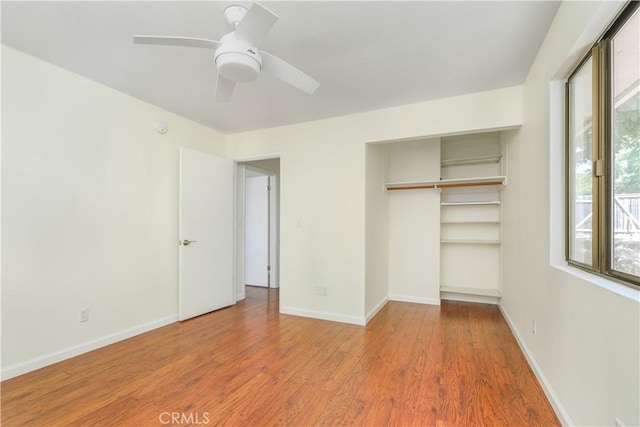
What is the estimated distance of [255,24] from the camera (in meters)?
1.50

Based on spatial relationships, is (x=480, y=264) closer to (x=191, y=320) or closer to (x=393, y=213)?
(x=393, y=213)

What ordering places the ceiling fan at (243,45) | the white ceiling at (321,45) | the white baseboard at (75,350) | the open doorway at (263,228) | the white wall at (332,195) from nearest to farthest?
the ceiling fan at (243,45) < the white ceiling at (321,45) < the white baseboard at (75,350) < the white wall at (332,195) < the open doorway at (263,228)

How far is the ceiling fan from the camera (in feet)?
4.87

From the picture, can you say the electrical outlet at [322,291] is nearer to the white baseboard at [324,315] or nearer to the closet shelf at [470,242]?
the white baseboard at [324,315]

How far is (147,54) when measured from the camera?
224 cm

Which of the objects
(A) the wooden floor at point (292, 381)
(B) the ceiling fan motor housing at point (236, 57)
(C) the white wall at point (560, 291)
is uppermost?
(B) the ceiling fan motor housing at point (236, 57)

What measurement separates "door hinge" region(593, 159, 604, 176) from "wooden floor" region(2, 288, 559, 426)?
144cm

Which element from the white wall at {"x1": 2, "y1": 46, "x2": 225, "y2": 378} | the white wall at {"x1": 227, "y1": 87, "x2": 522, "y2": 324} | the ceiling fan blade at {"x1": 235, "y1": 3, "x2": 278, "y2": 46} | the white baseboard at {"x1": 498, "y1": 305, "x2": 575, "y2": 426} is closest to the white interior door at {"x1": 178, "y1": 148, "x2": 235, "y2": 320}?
the white wall at {"x1": 2, "y1": 46, "x2": 225, "y2": 378}

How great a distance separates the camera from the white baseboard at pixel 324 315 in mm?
3375

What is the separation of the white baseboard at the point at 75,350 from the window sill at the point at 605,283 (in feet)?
12.2

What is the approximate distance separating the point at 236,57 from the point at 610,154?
1981mm

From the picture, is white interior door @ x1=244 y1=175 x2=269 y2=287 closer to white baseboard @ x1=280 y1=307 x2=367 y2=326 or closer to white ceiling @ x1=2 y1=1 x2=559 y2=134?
white baseboard @ x1=280 y1=307 x2=367 y2=326

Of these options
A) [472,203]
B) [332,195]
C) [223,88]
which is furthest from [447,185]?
[223,88]

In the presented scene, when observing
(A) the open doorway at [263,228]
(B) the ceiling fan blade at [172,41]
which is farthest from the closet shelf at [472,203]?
(B) the ceiling fan blade at [172,41]
